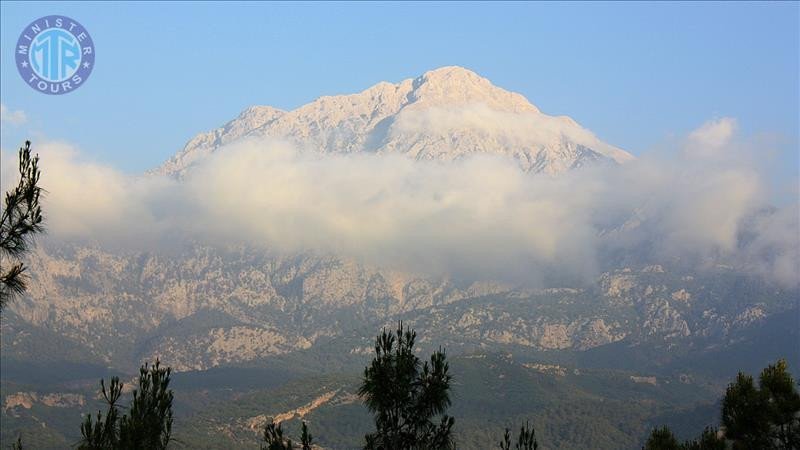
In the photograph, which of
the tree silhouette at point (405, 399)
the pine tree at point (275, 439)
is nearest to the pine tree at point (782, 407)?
the tree silhouette at point (405, 399)

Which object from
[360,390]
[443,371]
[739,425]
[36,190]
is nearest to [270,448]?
[360,390]

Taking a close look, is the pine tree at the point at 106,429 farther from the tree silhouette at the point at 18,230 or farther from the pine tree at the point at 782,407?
the pine tree at the point at 782,407

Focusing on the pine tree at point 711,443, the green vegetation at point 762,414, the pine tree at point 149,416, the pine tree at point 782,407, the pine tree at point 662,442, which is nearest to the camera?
the pine tree at point 149,416

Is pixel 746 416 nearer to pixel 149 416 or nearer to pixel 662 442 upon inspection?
pixel 662 442

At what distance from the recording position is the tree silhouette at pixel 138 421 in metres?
58.2

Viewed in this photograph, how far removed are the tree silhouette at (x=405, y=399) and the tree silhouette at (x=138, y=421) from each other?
1588 cm

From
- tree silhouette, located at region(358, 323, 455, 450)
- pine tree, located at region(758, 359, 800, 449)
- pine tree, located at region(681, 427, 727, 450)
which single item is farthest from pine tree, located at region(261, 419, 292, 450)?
pine tree, located at region(758, 359, 800, 449)

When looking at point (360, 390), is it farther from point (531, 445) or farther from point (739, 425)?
point (739, 425)

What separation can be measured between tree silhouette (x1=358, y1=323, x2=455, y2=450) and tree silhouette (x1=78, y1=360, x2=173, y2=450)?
52.1 feet

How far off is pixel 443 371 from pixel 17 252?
81.5 ft

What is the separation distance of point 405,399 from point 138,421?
18825 millimetres

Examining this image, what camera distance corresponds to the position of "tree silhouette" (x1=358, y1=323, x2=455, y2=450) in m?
53.6

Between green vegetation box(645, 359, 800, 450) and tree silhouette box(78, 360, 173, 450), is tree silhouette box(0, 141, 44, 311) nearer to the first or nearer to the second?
tree silhouette box(78, 360, 173, 450)

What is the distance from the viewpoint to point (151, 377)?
210 feet
